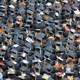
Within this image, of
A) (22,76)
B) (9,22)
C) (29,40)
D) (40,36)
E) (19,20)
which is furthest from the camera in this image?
(19,20)

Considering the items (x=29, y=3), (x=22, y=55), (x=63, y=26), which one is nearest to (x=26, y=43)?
(x=22, y=55)

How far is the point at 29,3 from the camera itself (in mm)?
19391

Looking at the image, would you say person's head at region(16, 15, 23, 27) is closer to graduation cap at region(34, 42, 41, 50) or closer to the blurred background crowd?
the blurred background crowd

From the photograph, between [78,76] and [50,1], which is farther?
[50,1]

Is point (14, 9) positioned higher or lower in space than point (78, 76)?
higher

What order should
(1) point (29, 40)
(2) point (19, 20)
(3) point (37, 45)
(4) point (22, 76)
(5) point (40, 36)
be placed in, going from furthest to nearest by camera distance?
1. (2) point (19, 20)
2. (5) point (40, 36)
3. (1) point (29, 40)
4. (3) point (37, 45)
5. (4) point (22, 76)

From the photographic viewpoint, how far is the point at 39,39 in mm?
16547

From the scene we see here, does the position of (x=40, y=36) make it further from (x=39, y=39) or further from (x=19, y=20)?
(x=19, y=20)

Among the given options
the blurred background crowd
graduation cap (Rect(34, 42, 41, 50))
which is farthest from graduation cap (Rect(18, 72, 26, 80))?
graduation cap (Rect(34, 42, 41, 50))

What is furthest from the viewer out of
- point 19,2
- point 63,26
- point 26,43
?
point 19,2

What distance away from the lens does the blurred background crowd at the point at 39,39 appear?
15.1 meters

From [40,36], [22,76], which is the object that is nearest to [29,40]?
[40,36]

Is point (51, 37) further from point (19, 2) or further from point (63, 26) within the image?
point (19, 2)

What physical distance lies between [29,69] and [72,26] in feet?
11.2
